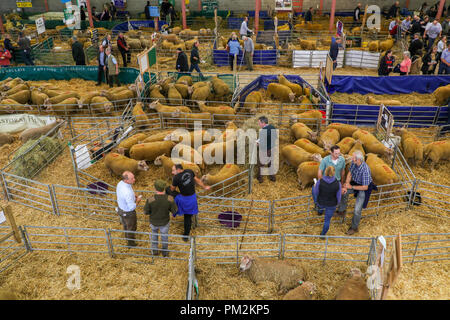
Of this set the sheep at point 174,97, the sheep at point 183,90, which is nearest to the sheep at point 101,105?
the sheep at point 174,97

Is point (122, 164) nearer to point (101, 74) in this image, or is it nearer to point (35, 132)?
point (35, 132)

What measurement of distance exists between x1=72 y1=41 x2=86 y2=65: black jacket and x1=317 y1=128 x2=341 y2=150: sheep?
12.7 metres

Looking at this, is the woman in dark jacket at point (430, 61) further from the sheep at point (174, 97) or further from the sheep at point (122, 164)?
the sheep at point (122, 164)

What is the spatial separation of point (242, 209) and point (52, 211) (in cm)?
437

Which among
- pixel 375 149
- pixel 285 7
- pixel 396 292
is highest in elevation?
pixel 285 7

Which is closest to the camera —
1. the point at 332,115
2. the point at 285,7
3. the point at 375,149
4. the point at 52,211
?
the point at 52,211

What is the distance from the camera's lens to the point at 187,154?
9836 millimetres

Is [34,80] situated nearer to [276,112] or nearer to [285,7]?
[276,112]

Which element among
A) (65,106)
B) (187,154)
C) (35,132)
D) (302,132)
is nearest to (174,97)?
(65,106)

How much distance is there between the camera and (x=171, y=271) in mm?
6941

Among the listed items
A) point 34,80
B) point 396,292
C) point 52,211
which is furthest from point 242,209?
point 34,80

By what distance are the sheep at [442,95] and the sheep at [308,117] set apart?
202 inches

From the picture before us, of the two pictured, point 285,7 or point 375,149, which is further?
point 285,7

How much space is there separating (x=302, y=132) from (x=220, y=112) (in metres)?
2.83
